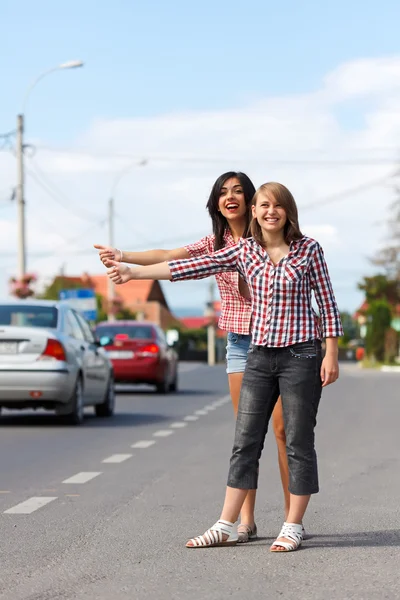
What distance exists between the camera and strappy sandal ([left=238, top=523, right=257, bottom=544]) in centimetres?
688

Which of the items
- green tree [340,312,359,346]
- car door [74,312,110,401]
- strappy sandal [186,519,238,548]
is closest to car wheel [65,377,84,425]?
car door [74,312,110,401]

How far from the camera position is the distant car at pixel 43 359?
Answer: 16031 mm

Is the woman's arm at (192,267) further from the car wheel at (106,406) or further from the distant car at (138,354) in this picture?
the distant car at (138,354)

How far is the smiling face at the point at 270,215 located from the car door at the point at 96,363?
11199 mm

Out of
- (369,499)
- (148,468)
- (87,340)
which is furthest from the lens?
(87,340)

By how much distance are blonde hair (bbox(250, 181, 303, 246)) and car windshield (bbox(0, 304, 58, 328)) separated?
10.1 metres

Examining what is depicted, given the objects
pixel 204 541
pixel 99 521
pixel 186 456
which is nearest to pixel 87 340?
pixel 186 456

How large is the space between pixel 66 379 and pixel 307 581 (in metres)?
10.6

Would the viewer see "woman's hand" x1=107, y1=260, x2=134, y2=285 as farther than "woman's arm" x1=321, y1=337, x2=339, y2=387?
No

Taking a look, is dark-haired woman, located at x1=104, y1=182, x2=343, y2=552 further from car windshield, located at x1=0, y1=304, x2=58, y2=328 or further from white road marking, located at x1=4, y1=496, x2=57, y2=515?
car windshield, located at x1=0, y1=304, x2=58, y2=328

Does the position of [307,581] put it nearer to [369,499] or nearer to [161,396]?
[369,499]

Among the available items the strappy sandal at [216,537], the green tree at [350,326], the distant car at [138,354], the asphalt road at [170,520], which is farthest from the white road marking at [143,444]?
the green tree at [350,326]

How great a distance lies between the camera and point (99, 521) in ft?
25.5

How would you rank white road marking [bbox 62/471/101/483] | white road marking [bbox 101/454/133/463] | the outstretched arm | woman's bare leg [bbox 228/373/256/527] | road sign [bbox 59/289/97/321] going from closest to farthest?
the outstretched arm
woman's bare leg [bbox 228/373/256/527]
white road marking [bbox 62/471/101/483]
white road marking [bbox 101/454/133/463]
road sign [bbox 59/289/97/321]
